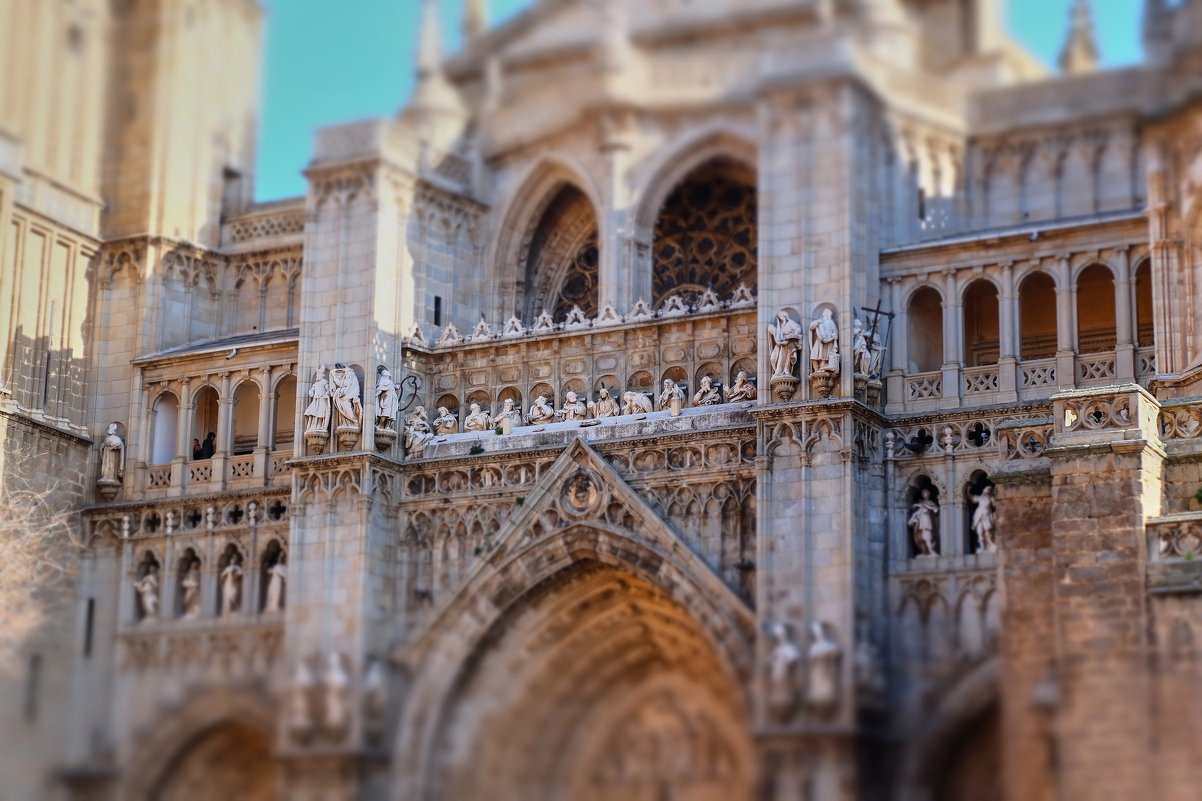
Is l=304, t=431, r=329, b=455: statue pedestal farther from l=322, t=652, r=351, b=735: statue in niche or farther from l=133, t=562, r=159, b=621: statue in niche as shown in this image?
l=133, t=562, r=159, b=621: statue in niche

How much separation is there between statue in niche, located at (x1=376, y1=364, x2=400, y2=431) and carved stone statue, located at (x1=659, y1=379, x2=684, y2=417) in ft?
15.9

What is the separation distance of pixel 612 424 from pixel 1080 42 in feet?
71.2

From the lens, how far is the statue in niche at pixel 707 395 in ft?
123

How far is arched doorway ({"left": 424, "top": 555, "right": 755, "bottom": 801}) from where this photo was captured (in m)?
37.4

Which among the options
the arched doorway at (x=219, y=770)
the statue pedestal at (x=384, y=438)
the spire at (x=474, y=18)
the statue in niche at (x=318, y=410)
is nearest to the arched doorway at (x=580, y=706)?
the statue pedestal at (x=384, y=438)

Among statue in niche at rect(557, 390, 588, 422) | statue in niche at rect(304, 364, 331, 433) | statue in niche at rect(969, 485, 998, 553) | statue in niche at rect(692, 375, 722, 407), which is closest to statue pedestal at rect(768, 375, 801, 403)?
statue in niche at rect(692, 375, 722, 407)

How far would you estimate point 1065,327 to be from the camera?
35938mm

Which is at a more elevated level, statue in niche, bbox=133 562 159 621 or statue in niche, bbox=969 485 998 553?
statue in niche, bbox=969 485 998 553

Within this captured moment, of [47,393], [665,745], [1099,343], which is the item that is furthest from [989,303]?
[47,393]

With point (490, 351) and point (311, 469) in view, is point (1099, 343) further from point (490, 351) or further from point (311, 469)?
point (311, 469)

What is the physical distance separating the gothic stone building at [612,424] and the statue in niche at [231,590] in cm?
12

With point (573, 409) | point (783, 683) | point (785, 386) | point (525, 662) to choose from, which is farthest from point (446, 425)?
point (783, 683)

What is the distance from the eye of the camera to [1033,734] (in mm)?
30000

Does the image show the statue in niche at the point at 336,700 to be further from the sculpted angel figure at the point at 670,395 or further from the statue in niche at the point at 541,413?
the sculpted angel figure at the point at 670,395
